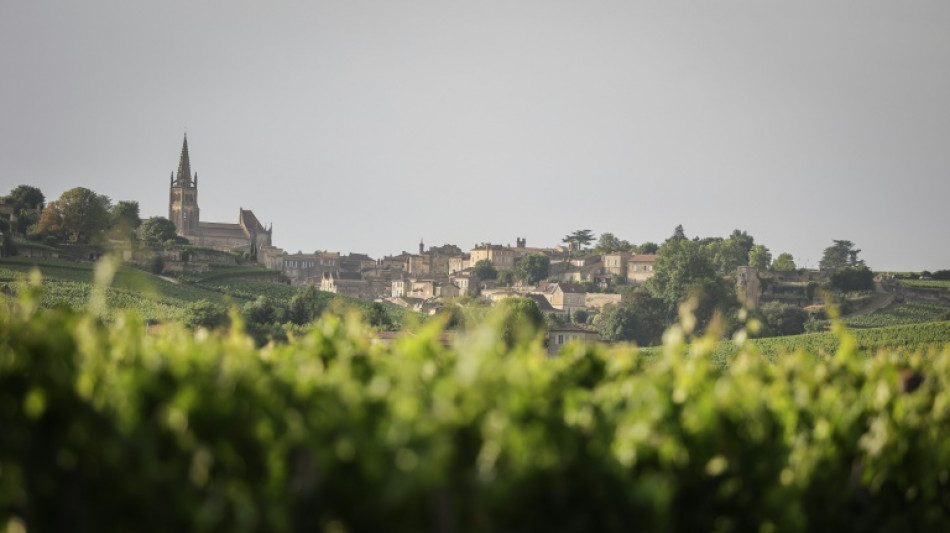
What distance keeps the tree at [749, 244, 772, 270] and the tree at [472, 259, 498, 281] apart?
3427 centimetres

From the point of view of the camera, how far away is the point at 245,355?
19.4ft

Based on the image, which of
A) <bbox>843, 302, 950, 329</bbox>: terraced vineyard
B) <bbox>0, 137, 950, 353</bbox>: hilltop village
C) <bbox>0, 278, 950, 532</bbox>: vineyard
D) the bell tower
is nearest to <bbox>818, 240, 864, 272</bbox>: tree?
<bbox>0, 137, 950, 353</bbox>: hilltop village

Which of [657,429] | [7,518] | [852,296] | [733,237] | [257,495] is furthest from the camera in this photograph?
[733,237]

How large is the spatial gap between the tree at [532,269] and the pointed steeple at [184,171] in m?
53.0

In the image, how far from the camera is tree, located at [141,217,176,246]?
123 metres

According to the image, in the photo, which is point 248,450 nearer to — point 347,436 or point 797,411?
point 347,436

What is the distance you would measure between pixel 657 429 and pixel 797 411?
1191 mm

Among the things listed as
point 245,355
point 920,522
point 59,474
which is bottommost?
A: point 920,522

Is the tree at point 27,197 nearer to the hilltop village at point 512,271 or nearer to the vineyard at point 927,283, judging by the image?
the hilltop village at point 512,271

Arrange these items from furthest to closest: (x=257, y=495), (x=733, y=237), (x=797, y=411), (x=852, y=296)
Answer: (x=733, y=237)
(x=852, y=296)
(x=797, y=411)
(x=257, y=495)

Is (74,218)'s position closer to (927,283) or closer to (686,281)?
(686,281)

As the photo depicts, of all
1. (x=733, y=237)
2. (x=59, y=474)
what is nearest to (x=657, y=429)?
(x=59, y=474)

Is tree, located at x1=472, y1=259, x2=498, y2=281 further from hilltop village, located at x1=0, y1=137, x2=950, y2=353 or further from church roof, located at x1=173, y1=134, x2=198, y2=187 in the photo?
church roof, located at x1=173, y1=134, x2=198, y2=187

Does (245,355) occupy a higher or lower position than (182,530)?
higher
